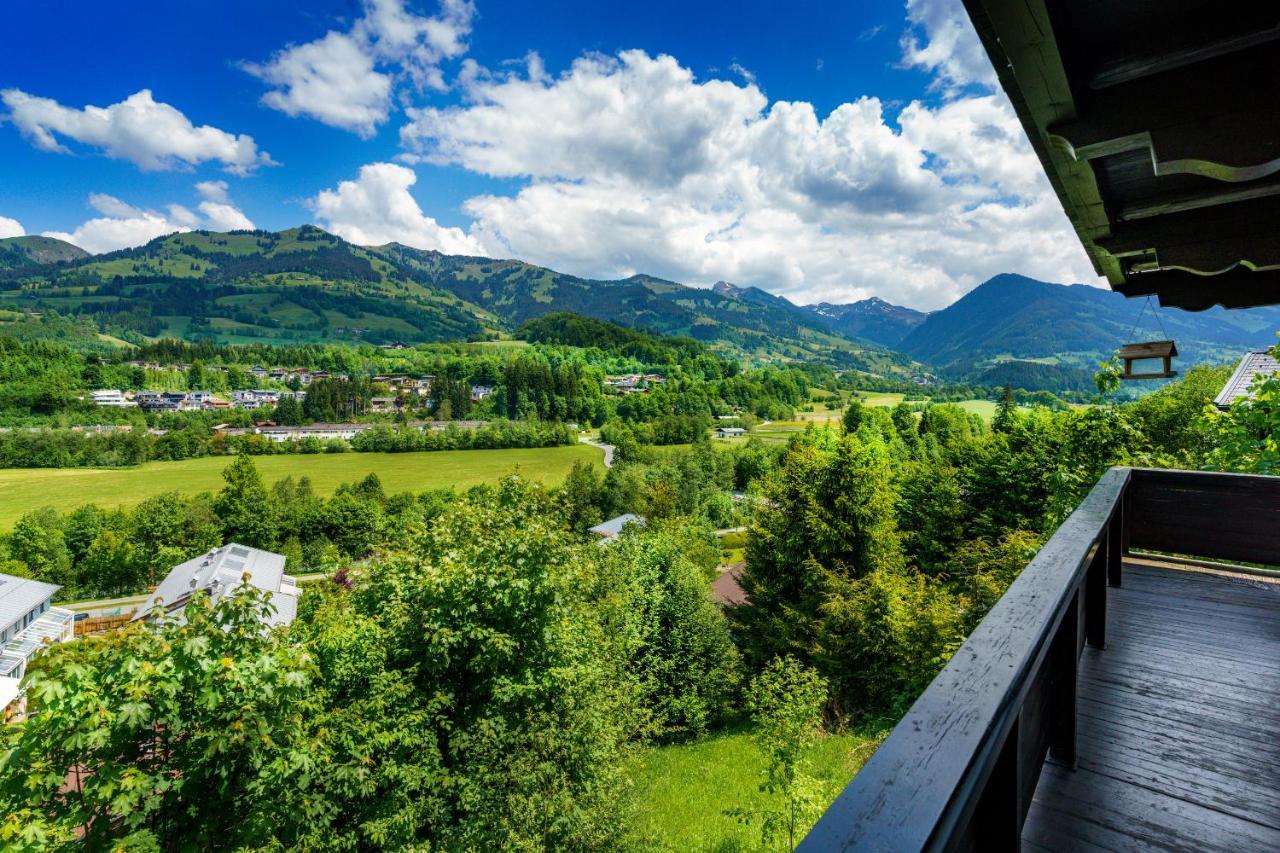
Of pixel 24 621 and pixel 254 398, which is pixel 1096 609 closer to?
pixel 24 621

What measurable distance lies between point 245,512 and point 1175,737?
62.5m

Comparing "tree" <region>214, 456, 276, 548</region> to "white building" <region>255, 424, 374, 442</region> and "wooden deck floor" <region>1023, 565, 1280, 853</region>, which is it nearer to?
"white building" <region>255, 424, 374, 442</region>

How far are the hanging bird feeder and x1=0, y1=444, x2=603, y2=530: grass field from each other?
5286cm

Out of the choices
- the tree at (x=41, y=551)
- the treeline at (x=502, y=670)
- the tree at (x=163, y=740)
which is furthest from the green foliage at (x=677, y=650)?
the tree at (x=41, y=551)

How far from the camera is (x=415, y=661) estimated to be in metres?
9.95

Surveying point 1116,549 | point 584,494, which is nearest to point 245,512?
point 584,494

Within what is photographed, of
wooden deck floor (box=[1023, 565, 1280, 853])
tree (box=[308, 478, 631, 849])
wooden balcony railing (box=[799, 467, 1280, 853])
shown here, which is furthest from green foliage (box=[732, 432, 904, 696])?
wooden balcony railing (box=[799, 467, 1280, 853])

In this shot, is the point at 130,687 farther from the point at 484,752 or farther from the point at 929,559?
the point at 929,559

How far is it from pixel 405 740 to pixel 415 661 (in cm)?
150

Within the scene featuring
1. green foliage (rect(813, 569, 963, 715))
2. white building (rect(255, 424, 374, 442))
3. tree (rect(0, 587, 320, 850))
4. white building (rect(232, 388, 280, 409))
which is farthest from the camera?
white building (rect(232, 388, 280, 409))

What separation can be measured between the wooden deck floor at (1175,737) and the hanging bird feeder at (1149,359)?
15.8 ft

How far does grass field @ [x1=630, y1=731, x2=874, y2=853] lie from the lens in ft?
39.7

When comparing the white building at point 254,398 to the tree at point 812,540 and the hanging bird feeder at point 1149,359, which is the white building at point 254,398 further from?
the hanging bird feeder at point 1149,359

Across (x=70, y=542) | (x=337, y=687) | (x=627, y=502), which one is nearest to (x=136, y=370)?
(x=70, y=542)
